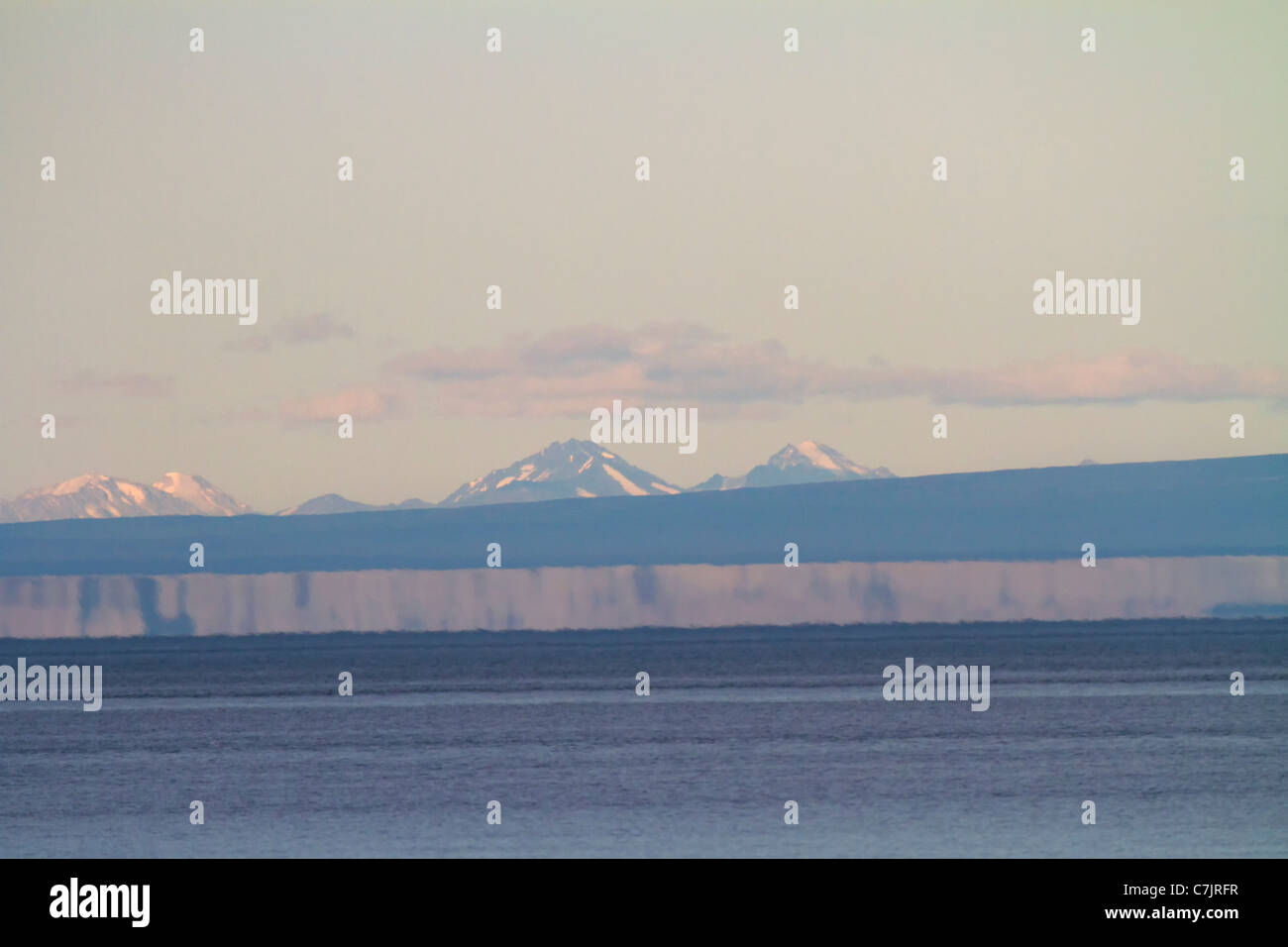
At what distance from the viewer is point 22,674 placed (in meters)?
172

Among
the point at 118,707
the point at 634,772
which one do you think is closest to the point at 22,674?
the point at 118,707

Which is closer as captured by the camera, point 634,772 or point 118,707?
point 634,772

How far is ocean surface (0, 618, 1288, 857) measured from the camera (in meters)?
43.8

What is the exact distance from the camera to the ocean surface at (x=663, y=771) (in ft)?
144

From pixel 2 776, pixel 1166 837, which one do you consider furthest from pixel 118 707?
pixel 1166 837

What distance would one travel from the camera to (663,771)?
198 feet

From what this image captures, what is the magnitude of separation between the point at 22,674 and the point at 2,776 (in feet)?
372
